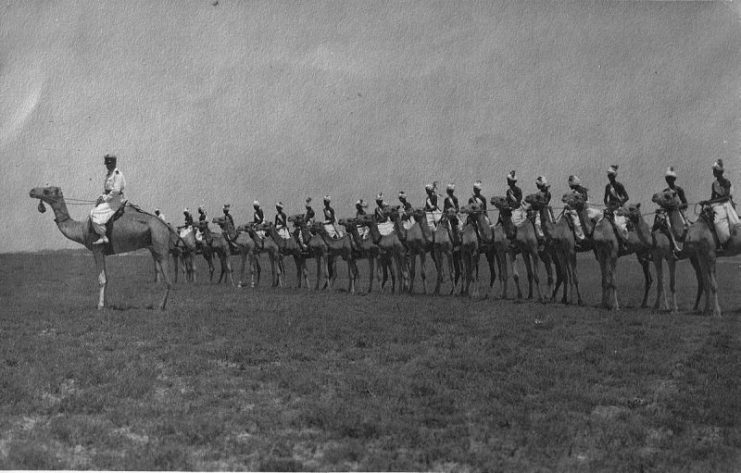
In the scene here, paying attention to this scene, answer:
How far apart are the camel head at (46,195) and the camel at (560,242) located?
13.1 metres

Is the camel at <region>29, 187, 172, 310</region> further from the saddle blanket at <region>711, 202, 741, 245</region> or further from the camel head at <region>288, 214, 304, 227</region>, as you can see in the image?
the saddle blanket at <region>711, 202, 741, 245</region>

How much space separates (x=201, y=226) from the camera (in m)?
32.2

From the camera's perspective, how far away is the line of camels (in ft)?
53.1

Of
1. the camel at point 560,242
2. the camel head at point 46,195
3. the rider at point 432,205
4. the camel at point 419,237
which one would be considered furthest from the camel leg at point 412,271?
the camel head at point 46,195

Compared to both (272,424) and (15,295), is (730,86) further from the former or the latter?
(15,295)

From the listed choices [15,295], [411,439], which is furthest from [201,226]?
[411,439]

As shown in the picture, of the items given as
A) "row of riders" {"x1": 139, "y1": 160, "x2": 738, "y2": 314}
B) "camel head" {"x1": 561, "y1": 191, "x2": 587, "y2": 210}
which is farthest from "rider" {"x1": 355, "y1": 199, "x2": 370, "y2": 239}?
"camel head" {"x1": 561, "y1": 191, "x2": 587, "y2": 210}

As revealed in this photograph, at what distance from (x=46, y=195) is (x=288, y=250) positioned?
1269 cm

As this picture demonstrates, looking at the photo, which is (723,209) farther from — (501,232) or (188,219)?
(188,219)

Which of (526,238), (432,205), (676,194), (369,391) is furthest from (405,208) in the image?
(369,391)

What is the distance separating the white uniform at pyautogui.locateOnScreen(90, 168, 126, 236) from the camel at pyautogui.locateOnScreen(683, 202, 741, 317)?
14.1 metres

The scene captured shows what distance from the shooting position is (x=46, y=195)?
52.5 ft

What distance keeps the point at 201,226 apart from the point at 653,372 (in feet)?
85.0

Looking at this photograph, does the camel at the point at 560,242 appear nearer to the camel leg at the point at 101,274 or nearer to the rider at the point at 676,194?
the rider at the point at 676,194
